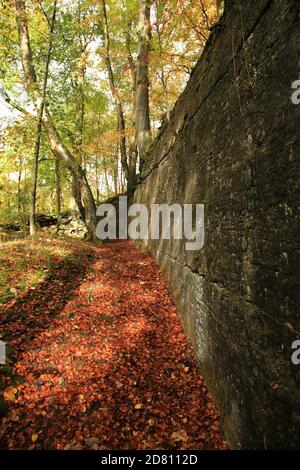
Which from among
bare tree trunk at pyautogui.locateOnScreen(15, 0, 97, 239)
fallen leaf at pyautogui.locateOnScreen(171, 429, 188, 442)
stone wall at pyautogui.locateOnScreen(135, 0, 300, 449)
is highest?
bare tree trunk at pyautogui.locateOnScreen(15, 0, 97, 239)

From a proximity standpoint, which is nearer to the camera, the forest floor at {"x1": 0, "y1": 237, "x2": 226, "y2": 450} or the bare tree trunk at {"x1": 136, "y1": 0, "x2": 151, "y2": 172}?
the forest floor at {"x1": 0, "y1": 237, "x2": 226, "y2": 450}

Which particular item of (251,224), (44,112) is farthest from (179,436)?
(44,112)

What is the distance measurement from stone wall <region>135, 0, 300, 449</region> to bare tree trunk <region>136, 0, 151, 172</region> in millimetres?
8285

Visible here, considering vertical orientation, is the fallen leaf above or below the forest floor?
below

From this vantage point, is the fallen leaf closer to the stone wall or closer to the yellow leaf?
the stone wall

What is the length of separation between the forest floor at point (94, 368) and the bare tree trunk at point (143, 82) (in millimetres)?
7176

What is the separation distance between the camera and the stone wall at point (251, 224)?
76.5 inches

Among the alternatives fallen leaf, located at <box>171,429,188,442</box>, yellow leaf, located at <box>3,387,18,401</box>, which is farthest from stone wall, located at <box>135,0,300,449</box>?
yellow leaf, located at <box>3,387,18,401</box>

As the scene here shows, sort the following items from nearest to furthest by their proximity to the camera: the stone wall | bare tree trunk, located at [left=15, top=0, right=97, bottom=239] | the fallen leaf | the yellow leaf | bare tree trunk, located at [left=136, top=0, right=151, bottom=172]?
the stone wall, the fallen leaf, the yellow leaf, bare tree trunk, located at [left=15, top=0, right=97, bottom=239], bare tree trunk, located at [left=136, top=0, right=151, bottom=172]

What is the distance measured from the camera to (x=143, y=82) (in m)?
12.3

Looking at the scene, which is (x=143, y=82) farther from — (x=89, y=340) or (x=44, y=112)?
(x=89, y=340)

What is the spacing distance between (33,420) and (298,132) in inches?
149

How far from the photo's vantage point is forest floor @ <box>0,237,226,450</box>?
3107 millimetres

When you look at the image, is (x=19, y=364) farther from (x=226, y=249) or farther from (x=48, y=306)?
(x=226, y=249)
